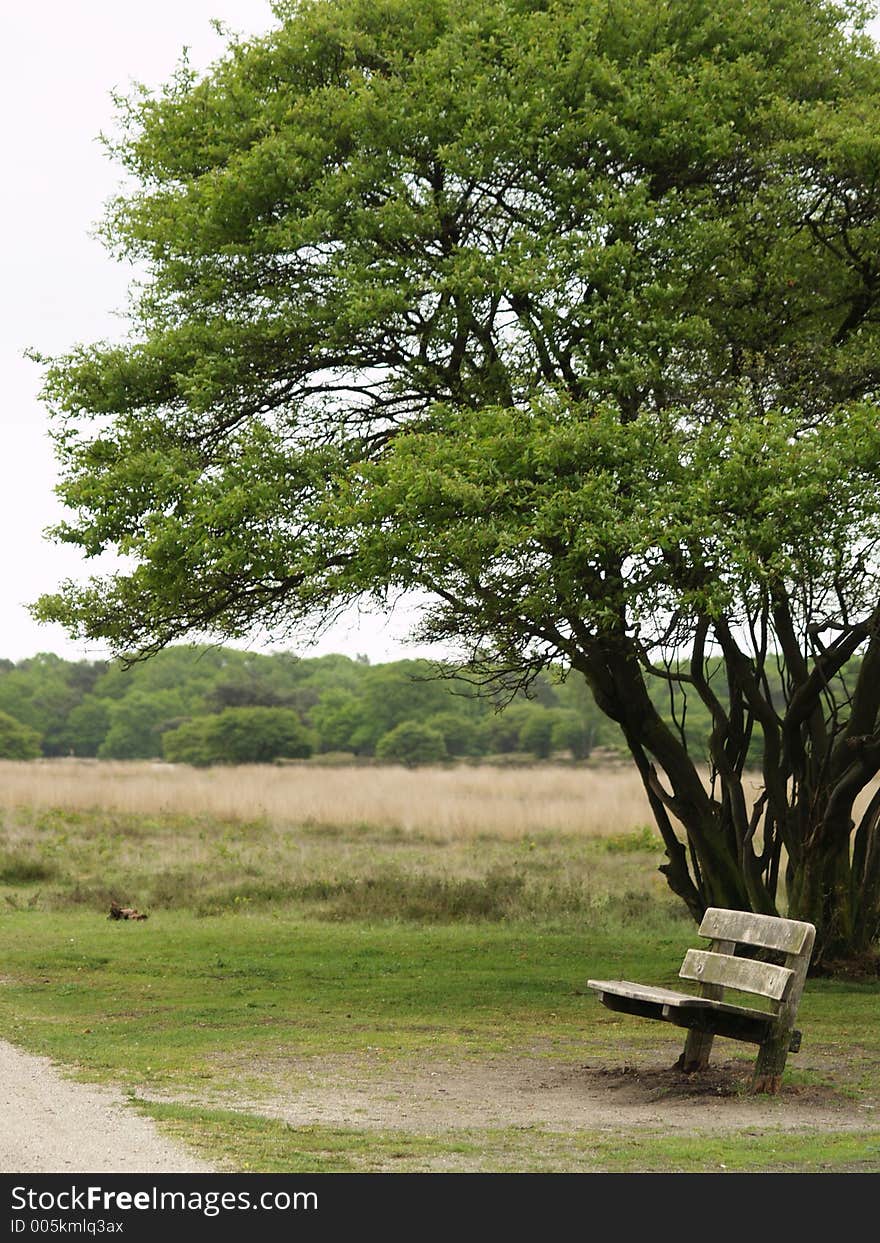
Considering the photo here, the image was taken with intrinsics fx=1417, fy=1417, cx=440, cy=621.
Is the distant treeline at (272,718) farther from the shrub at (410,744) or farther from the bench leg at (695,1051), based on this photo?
the bench leg at (695,1051)

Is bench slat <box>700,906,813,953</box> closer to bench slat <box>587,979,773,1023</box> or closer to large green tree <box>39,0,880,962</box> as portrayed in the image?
bench slat <box>587,979,773,1023</box>

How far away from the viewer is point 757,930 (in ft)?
30.4

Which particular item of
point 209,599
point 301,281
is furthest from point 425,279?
point 209,599

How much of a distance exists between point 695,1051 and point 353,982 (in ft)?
20.0

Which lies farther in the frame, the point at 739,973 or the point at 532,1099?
the point at 739,973

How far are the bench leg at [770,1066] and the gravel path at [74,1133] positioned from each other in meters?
3.86

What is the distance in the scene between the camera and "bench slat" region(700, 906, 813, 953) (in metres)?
8.84

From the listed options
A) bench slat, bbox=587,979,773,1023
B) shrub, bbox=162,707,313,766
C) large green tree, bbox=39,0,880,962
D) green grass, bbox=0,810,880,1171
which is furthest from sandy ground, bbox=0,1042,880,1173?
shrub, bbox=162,707,313,766

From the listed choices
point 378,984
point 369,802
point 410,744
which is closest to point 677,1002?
point 378,984

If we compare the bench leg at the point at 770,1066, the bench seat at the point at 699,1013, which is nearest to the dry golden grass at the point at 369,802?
the bench seat at the point at 699,1013

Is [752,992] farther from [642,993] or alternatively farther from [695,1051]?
[695,1051]

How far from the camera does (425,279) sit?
14.3 m

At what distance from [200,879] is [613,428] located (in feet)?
45.8

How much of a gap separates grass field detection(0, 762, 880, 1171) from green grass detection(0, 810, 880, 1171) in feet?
0.15
